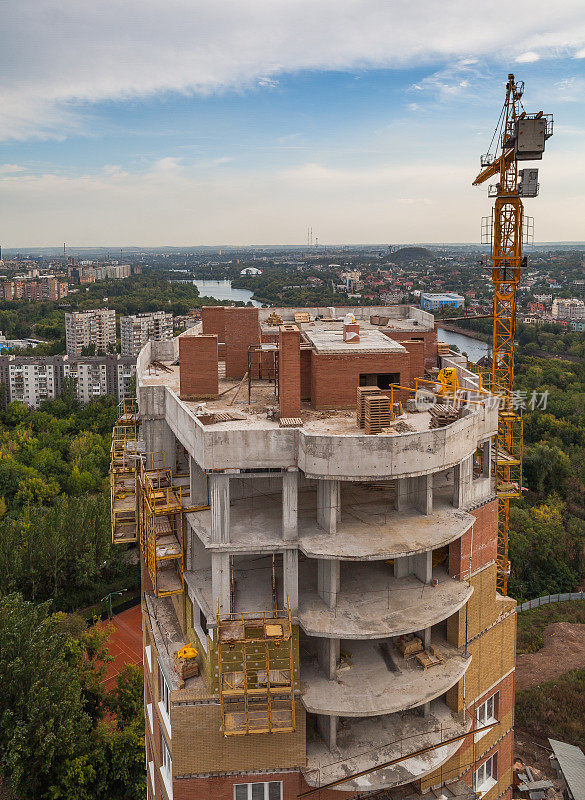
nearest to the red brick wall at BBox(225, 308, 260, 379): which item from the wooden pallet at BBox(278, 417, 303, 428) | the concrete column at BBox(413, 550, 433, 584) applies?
the wooden pallet at BBox(278, 417, 303, 428)

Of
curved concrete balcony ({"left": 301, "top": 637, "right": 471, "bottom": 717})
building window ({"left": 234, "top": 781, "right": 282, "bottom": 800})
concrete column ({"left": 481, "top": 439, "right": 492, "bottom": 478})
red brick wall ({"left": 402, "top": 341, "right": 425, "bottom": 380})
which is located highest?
red brick wall ({"left": 402, "top": 341, "right": 425, "bottom": 380})

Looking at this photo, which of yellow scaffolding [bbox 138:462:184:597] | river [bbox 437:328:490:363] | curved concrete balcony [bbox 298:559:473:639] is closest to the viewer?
curved concrete balcony [bbox 298:559:473:639]

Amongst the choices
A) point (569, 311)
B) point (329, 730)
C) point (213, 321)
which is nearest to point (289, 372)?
point (329, 730)

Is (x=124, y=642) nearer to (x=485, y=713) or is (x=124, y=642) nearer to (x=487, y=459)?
(x=485, y=713)

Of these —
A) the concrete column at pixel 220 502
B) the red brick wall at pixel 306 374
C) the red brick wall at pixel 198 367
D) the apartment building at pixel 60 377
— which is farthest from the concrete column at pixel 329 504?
the apartment building at pixel 60 377

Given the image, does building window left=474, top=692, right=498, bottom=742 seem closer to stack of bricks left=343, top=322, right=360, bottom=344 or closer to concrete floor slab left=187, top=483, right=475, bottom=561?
concrete floor slab left=187, top=483, right=475, bottom=561

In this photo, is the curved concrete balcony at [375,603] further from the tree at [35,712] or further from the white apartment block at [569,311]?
the white apartment block at [569,311]

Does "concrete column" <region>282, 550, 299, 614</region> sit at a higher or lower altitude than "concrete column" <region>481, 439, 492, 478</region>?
lower

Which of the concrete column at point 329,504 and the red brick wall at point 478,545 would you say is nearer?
the concrete column at point 329,504
